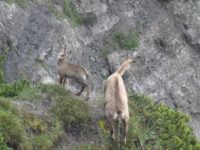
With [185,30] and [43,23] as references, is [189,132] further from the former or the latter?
[185,30]

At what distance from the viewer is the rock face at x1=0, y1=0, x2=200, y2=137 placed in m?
30.1

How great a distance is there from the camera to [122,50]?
1388 inches

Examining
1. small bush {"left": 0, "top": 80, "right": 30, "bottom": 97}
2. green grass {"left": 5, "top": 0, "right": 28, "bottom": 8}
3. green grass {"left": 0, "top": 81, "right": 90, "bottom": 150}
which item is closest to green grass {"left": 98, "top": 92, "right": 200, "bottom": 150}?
green grass {"left": 0, "top": 81, "right": 90, "bottom": 150}

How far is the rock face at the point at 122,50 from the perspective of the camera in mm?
30109

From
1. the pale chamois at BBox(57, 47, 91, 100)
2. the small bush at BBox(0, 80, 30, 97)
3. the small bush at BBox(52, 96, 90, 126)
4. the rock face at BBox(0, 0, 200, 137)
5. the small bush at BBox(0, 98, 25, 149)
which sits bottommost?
the small bush at BBox(0, 98, 25, 149)

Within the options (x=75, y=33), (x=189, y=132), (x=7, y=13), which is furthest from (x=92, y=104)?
(x=75, y=33)

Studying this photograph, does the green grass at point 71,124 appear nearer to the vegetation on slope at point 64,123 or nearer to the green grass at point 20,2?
the vegetation on slope at point 64,123

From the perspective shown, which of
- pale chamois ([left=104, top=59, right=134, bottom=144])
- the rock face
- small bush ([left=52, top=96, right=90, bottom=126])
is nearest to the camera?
pale chamois ([left=104, top=59, right=134, bottom=144])

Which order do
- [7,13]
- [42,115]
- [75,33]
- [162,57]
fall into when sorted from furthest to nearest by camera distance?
[162,57] < [75,33] < [7,13] < [42,115]

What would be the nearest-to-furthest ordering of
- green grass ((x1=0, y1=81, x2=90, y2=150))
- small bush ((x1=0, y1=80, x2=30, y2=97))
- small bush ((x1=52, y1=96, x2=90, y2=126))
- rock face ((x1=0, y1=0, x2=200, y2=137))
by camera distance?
1. green grass ((x1=0, y1=81, x2=90, y2=150))
2. small bush ((x1=52, y1=96, x2=90, y2=126))
3. small bush ((x1=0, y1=80, x2=30, y2=97))
4. rock face ((x1=0, y1=0, x2=200, y2=137))

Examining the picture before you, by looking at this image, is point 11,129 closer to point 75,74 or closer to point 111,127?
point 111,127

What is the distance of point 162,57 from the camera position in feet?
120

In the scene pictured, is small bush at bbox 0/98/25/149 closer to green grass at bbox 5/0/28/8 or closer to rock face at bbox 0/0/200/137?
rock face at bbox 0/0/200/137

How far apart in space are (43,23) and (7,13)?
78.9 inches
